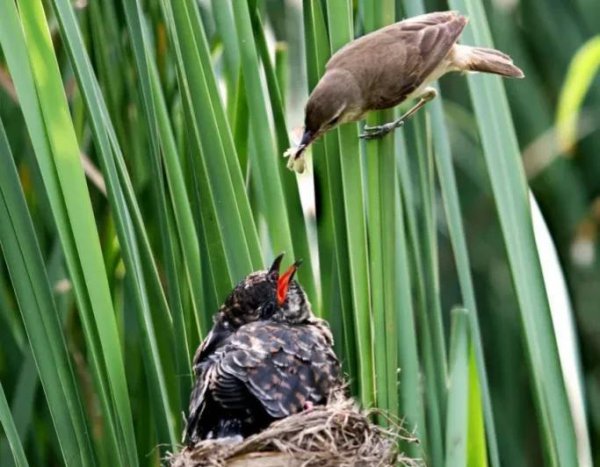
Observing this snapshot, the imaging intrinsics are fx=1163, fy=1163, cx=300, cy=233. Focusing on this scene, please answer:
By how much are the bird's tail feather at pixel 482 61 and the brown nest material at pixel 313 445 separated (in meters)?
0.52

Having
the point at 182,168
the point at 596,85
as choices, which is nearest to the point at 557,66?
the point at 596,85

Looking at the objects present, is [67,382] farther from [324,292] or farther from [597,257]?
[597,257]

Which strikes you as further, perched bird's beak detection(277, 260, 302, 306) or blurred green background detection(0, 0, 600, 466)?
perched bird's beak detection(277, 260, 302, 306)

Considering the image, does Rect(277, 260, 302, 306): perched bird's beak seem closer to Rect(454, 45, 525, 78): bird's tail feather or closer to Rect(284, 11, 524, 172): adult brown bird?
Rect(284, 11, 524, 172): adult brown bird

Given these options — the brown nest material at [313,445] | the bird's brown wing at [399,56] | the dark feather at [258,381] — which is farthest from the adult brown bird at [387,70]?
the brown nest material at [313,445]

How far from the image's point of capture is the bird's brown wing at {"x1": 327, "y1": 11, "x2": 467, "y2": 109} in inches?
61.9

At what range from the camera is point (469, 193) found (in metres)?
2.87

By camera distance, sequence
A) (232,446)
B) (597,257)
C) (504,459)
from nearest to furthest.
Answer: (232,446) < (504,459) < (597,257)

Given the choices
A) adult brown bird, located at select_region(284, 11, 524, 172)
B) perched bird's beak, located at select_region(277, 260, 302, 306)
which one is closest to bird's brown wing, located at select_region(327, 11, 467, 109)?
adult brown bird, located at select_region(284, 11, 524, 172)

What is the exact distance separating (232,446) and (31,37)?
24.0 inches

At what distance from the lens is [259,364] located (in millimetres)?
1564

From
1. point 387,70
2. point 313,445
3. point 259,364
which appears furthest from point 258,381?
point 387,70

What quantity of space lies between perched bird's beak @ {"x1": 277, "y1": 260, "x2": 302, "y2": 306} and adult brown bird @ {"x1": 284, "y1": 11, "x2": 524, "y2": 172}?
5.9 inches

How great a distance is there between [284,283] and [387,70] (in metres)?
0.35
